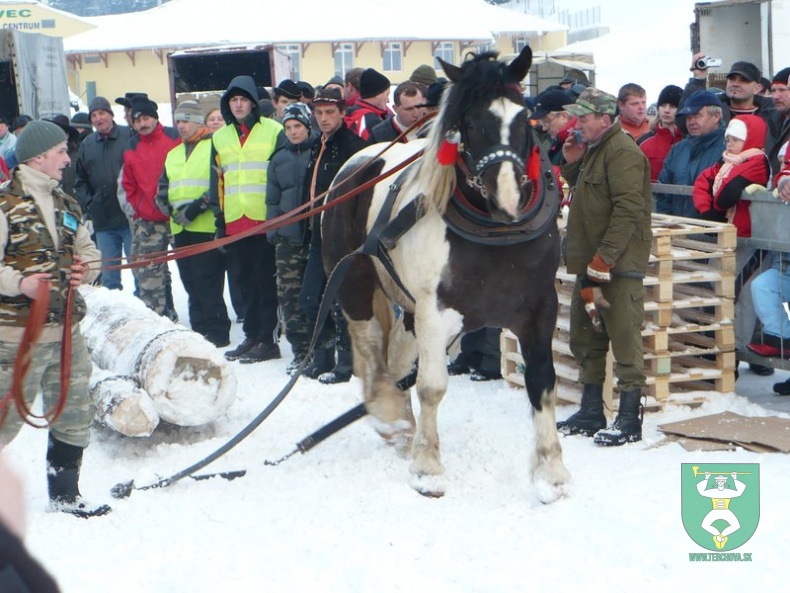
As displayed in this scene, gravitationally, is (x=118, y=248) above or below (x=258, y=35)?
below

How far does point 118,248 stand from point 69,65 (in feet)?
138

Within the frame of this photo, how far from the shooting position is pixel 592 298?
19.4ft

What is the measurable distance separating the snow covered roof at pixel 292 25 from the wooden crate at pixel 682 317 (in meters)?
41.0

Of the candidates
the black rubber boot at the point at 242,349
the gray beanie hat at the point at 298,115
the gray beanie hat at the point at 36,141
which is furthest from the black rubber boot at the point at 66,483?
the gray beanie hat at the point at 298,115

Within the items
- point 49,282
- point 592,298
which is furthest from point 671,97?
point 49,282

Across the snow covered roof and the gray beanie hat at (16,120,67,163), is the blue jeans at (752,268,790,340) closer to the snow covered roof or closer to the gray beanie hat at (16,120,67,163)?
the gray beanie hat at (16,120,67,163)

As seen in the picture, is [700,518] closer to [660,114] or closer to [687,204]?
[687,204]

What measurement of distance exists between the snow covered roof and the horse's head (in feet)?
139

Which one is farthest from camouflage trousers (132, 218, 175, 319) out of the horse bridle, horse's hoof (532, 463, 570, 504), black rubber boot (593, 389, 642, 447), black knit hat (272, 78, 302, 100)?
horse's hoof (532, 463, 570, 504)

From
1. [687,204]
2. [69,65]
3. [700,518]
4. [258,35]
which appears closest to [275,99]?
[687,204]

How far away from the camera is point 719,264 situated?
6.65m

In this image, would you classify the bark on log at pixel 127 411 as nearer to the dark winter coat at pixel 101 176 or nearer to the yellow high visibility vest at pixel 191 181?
the yellow high visibility vest at pixel 191 181

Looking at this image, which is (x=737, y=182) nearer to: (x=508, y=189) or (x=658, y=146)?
(x=658, y=146)

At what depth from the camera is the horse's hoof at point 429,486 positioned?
5.20m
